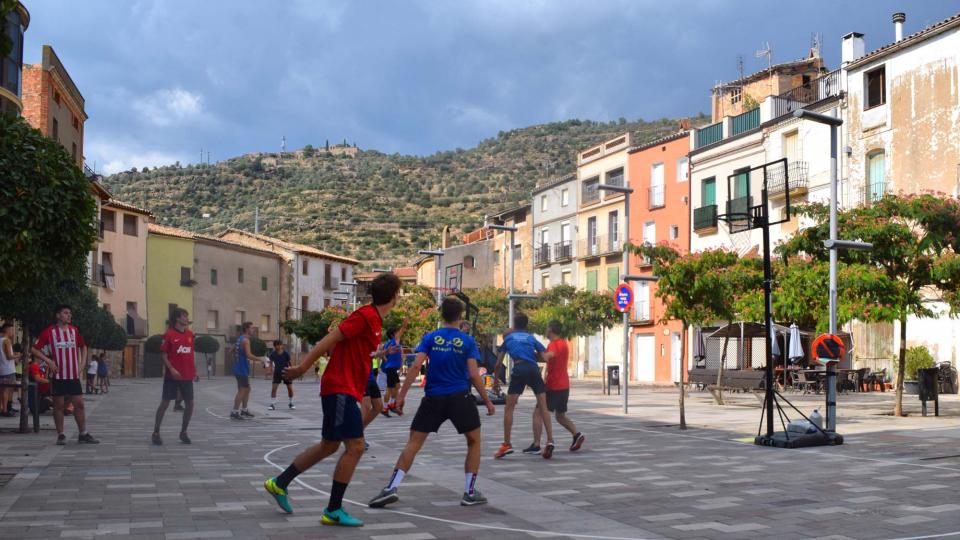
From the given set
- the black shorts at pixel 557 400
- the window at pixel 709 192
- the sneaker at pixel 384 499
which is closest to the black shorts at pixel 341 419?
the sneaker at pixel 384 499

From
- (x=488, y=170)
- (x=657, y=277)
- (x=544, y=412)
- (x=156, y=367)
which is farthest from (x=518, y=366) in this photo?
(x=488, y=170)

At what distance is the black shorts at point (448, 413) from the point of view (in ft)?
29.0

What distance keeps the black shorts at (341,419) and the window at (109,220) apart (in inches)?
2124

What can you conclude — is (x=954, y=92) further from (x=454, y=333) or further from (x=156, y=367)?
(x=156, y=367)

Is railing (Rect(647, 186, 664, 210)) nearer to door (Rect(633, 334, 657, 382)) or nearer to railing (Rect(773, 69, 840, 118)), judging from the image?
door (Rect(633, 334, 657, 382))

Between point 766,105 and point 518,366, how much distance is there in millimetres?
30075

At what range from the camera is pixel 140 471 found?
1061 centimetres

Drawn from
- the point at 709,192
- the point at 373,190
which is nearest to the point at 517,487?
the point at 709,192

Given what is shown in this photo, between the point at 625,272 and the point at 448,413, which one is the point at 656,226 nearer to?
the point at 625,272

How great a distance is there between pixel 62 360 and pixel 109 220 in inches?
1903

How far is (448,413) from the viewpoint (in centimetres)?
893

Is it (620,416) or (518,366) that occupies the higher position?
(518,366)

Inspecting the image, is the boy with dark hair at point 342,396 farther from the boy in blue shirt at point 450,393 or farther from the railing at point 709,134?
the railing at point 709,134

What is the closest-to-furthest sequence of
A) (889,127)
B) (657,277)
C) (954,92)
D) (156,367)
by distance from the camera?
(657,277)
(954,92)
(889,127)
(156,367)
